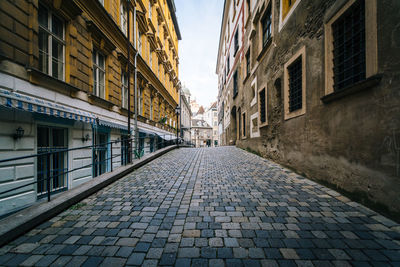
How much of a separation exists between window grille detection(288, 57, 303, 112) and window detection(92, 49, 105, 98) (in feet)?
27.3

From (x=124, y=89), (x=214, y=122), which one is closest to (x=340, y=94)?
(x=124, y=89)

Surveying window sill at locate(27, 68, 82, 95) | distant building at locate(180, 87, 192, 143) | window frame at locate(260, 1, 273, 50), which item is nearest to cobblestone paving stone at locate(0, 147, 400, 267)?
window sill at locate(27, 68, 82, 95)

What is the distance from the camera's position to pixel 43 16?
5.58 m

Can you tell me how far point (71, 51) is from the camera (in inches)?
249

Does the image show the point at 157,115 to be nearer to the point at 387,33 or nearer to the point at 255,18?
the point at 255,18

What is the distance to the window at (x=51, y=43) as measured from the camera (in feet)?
17.9

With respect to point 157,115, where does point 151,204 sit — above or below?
below

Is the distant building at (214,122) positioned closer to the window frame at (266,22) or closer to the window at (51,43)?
the window frame at (266,22)

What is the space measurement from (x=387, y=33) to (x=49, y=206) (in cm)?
662

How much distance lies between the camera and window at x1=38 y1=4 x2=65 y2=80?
215 inches

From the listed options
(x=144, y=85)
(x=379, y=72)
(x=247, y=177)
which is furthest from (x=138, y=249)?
(x=144, y=85)

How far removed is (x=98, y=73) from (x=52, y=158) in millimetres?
4465

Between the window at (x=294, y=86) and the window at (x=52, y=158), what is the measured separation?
7893mm

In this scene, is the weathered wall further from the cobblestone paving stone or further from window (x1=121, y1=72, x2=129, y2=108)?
window (x1=121, y1=72, x2=129, y2=108)
